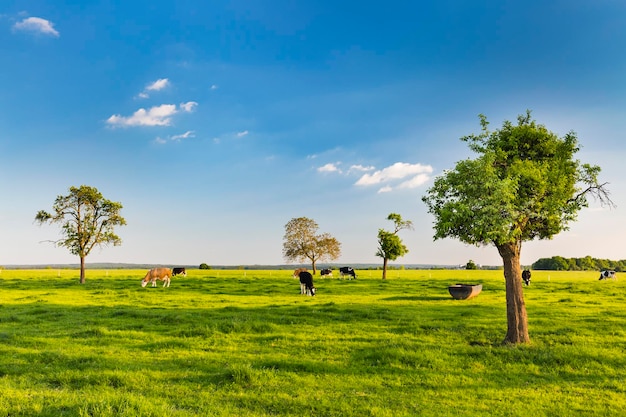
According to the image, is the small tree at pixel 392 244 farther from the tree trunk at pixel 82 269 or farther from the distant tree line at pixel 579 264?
the distant tree line at pixel 579 264

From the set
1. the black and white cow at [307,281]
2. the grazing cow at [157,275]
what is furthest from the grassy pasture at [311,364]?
the grazing cow at [157,275]

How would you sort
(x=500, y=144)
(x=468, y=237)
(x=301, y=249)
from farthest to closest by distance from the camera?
1. (x=301, y=249)
2. (x=500, y=144)
3. (x=468, y=237)

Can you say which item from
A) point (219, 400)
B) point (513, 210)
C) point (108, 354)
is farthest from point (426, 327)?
point (108, 354)

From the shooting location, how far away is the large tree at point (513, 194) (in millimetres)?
14656

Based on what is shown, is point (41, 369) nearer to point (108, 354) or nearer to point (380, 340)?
point (108, 354)

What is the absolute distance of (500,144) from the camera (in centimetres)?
1695

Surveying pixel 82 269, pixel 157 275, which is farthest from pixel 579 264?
pixel 82 269

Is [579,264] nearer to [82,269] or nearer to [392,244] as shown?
[392,244]

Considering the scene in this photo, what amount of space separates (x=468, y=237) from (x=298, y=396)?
9.25 metres

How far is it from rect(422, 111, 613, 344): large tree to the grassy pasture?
3145 mm

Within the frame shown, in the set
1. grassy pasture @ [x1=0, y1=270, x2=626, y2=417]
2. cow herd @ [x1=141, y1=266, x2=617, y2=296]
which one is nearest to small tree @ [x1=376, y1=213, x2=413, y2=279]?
cow herd @ [x1=141, y1=266, x2=617, y2=296]

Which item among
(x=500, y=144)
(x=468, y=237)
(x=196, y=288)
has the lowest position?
(x=196, y=288)

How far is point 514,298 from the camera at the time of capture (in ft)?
52.2

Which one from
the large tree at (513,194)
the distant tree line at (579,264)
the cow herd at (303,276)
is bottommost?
the distant tree line at (579,264)
